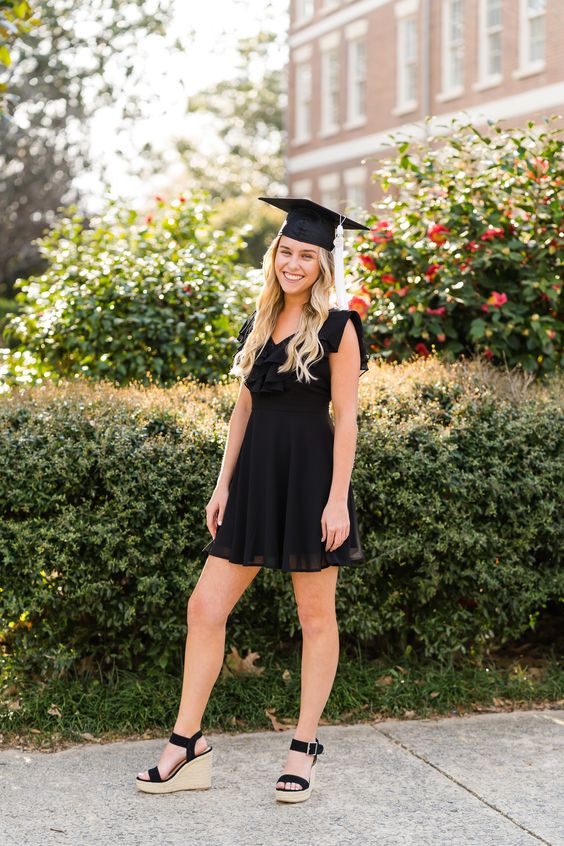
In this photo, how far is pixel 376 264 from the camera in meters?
6.65

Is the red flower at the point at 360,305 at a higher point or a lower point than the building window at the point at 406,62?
lower

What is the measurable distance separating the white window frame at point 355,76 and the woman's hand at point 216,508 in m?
21.5

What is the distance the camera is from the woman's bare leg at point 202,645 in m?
3.85

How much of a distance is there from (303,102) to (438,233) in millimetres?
22333

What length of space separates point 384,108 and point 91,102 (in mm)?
5864

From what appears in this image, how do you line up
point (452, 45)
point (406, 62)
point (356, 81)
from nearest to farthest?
point (452, 45), point (406, 62), point (356, 81)

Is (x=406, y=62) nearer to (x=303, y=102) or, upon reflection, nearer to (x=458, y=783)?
(x=303, y=102)

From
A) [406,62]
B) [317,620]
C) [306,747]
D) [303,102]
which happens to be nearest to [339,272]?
[317,620]

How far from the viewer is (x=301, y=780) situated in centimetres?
384

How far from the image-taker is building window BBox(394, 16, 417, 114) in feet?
74.4

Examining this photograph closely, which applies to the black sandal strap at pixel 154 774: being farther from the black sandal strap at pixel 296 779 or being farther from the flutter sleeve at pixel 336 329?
the flutter sleeve at pixel 336 329

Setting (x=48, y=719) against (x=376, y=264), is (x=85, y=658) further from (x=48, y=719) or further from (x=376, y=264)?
(x=376, y=264)

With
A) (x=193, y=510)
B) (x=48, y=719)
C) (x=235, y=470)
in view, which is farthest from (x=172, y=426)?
(x=48, y=719)

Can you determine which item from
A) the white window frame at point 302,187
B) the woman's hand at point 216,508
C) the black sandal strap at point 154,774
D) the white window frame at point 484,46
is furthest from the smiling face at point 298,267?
the white window frame at point 302,187
